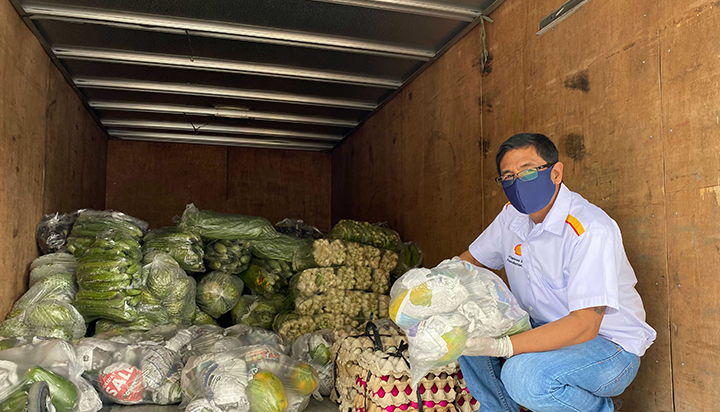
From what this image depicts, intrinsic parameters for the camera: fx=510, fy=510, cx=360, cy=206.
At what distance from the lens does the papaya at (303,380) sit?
282cm

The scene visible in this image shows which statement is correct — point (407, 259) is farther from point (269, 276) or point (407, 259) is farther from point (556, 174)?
point (556, 174)

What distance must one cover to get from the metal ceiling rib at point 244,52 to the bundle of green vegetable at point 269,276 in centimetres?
172

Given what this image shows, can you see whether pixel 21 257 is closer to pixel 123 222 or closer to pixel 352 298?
pixel 123 222

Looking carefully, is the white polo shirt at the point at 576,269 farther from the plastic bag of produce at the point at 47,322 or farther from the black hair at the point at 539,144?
the plastic bag of produce at the point at 47,322

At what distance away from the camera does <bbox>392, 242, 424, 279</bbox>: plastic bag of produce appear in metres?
4.48

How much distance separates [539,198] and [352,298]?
7.20 ft

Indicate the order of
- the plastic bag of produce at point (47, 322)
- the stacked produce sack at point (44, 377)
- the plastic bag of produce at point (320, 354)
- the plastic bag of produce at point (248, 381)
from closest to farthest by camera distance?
1. the stacked produce sack at point (44, 377)
2. the plastic bag of produce at point (248, 381)
3. the plastic bag of produce at point (320, 354)
4. the plastic bag of produce at point (47, 322)

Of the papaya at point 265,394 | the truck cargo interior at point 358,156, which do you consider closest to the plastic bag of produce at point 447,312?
the truck cargo interior at point 358,156

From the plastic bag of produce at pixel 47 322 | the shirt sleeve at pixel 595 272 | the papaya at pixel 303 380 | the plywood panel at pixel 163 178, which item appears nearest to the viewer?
the shirt sleeve at pixel 595 272

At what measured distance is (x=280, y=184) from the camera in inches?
308

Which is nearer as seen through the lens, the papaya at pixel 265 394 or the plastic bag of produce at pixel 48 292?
the papaya at pixel 265 394

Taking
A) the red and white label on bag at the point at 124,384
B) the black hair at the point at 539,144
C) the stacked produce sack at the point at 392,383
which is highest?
the black hair at the point at 539,144

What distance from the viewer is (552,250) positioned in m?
2.14

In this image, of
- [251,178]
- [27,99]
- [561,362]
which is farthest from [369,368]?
[251,178]
